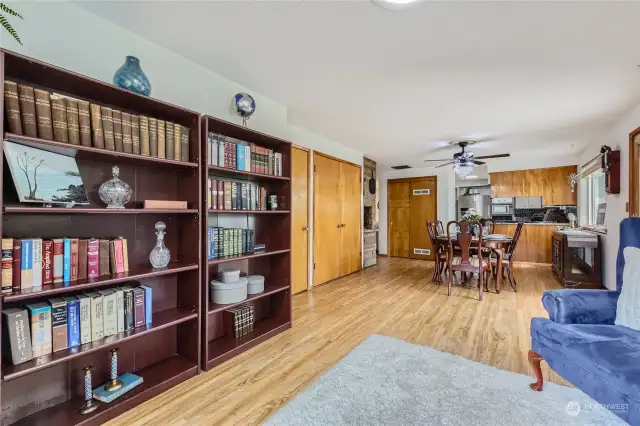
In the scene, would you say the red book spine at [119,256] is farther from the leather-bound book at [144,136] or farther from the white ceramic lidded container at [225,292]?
the white ceramic lidded container at [225,292]

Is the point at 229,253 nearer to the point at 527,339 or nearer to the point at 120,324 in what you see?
the point at 120,324

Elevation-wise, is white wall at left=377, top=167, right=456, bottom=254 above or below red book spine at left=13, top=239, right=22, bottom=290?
above

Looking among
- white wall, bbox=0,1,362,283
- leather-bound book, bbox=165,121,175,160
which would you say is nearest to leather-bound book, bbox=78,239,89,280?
leather-bound book, bbox=165,121,175,160

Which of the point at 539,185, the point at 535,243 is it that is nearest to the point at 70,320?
the point at 535,243

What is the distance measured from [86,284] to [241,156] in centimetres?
135

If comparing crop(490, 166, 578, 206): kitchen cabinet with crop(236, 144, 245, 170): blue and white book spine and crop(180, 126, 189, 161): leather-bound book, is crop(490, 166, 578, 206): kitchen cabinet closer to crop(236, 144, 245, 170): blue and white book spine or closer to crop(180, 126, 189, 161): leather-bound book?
crop(236, 144, 245, 170): blue and white book spine

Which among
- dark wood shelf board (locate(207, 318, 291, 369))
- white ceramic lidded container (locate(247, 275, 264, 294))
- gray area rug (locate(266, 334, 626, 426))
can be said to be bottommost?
gray area rug (locate(266, 334, 626, 426))

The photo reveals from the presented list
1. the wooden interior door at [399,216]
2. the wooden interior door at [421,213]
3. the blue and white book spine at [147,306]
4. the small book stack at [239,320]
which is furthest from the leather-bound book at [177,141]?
the wooden interior door at [399,216]

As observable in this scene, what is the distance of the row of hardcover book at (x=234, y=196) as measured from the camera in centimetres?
221

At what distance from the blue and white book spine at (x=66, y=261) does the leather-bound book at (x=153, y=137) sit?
670mm

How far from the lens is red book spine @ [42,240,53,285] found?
144 cm

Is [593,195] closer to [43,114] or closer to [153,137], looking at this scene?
[153,137]

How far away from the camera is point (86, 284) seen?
148 cm

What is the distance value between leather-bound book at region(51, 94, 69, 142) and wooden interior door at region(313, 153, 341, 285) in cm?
324
